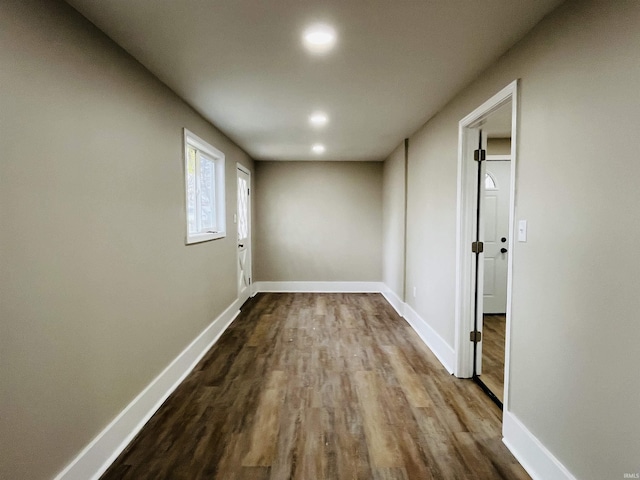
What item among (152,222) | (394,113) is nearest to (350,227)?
(394,113)

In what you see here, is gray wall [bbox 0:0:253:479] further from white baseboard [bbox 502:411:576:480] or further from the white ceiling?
white baseboard [bbox 502:411:576:480]

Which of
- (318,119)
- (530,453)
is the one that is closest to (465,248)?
(530,453)

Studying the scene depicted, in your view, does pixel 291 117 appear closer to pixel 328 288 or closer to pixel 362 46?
pixel 362 46

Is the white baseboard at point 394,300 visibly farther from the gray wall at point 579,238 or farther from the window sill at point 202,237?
the gray wall at point 579,238

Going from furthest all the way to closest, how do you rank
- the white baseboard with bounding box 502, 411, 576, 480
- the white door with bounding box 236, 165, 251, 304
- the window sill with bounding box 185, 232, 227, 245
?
1. the white door with bounding box 236, 165, 251, 304
2. the window sill with bounding box 185, 232, 227, 245
3. the white baseboard with bounding box 502, 411, 576, 480

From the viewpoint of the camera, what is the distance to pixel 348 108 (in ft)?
10.8

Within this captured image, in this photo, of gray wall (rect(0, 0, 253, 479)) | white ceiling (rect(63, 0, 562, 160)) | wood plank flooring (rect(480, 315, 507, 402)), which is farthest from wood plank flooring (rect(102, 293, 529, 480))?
white ceiling (rect(63, 0, 562, 160))

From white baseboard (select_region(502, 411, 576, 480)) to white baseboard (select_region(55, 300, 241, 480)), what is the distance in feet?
7.43

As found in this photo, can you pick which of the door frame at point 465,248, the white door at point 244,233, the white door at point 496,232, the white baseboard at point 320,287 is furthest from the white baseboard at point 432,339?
the white door at point 244,233

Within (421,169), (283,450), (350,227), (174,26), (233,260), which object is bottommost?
(283,450)

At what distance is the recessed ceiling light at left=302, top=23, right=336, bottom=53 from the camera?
1.89 meters

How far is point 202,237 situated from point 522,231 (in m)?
2.88

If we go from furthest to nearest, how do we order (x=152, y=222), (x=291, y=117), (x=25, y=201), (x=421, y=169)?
(x=421, y=169)
(x=291, y=117)
(x=152, y=222)
(x=25, y=201)

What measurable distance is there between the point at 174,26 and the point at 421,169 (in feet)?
9.61
